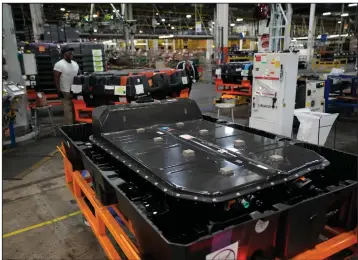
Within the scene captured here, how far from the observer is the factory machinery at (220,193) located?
1468 mm

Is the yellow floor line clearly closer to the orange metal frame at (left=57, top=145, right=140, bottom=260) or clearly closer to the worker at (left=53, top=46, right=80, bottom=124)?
the orange metal frame at (left=57, top=145, right=140, bottom=260)

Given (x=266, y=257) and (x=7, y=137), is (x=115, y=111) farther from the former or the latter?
(x=7, y=137)

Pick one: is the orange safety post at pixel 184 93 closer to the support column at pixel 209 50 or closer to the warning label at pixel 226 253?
the warning label at pixel 226 253

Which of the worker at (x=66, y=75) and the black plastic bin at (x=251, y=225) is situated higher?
the worker at (x=66, y=75)

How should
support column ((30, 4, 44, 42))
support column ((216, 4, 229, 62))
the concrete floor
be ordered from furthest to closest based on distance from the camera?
support column ((216, 4, 229, 62))
support column ((30, 4, 44, 42))
the concrete floor

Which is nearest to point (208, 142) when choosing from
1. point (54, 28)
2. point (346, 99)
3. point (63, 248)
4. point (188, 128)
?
point (188, 128)

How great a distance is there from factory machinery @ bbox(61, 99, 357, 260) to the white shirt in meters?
4.02

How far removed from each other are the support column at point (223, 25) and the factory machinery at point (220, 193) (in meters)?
8.95

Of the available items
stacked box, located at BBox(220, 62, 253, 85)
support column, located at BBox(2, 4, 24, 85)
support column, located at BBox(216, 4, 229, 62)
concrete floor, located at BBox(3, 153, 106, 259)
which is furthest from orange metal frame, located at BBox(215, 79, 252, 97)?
concrete floor, located at BBox(3, 153, 106, 259)

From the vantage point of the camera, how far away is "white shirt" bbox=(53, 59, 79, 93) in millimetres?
6180

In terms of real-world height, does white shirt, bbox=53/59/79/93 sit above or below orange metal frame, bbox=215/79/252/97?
above

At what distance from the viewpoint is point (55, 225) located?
299 cm

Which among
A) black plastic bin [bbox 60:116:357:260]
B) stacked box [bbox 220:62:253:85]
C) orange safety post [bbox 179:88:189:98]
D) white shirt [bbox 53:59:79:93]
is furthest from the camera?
stacked box [bbox 220:62:253:85]

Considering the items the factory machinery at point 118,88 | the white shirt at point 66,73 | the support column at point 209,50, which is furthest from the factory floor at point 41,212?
the support column at point 209,50
